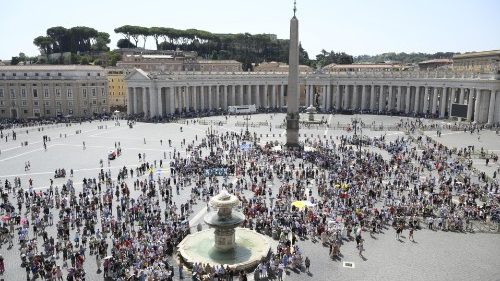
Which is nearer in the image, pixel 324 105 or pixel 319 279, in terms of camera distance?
pixel 319 279

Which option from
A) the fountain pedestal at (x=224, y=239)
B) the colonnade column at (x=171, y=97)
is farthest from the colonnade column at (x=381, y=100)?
the fountain pedestal at (x=224, y=239)

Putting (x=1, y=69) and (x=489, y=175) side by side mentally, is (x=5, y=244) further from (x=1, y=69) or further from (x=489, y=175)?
(x=1, y=69)

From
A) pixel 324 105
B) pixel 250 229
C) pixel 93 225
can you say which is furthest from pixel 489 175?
pixel 324 105

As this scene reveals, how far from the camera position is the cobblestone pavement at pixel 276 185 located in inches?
709

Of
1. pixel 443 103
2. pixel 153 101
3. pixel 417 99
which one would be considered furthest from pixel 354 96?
pixel 153 101

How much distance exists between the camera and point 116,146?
46.6 m

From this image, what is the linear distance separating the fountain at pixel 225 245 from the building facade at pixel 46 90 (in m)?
62.9

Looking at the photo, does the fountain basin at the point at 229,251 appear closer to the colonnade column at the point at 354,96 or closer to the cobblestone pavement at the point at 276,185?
the cobblestone pavement at the point at 276,185

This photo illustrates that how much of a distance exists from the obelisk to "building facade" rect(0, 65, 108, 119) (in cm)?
4639

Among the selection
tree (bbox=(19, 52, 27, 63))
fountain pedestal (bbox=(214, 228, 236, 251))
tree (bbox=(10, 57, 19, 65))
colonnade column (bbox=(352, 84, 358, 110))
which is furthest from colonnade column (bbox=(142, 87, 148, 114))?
fountain pedestal (bbox=(214, 228, 236, 251))

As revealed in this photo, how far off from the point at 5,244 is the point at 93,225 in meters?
4.20

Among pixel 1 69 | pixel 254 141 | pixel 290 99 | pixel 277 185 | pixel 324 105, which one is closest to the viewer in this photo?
pixel 277 185

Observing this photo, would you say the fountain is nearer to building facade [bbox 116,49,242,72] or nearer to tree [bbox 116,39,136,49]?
building facade [bbox 116,49,242,72]

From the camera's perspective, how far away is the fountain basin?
18.4 metres
